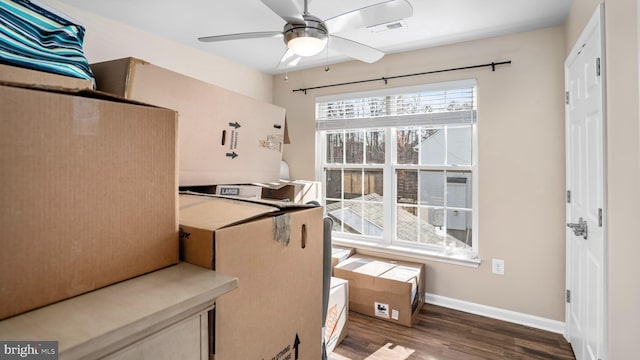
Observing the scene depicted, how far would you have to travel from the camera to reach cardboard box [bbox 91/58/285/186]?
120 cm

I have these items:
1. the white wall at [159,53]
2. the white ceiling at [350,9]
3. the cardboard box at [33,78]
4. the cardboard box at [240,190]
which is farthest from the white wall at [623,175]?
the white wall at [159,53]

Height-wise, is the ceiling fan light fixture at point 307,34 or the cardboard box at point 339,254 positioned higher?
the ceiling fan light fixture at point 307,34

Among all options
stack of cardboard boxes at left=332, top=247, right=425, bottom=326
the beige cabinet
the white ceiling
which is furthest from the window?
the beige cabinet

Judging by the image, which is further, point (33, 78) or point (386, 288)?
point (386, 288)

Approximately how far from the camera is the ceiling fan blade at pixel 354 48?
1997 mm

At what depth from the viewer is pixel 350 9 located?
2355 millimetres

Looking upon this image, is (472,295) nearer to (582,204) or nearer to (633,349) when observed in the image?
(582,204)

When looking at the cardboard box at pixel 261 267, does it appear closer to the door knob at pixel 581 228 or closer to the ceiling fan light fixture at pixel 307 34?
the ceiling fan light fixture at pixel 307 34

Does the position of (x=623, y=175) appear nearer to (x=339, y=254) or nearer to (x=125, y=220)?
(x=125, y=220)

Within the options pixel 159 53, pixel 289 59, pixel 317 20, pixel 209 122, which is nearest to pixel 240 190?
pixel 209 122

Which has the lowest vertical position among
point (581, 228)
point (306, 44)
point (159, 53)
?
point (581, 228)

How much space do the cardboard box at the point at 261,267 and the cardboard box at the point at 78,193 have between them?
0.11 metres

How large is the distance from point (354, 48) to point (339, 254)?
6.89ft

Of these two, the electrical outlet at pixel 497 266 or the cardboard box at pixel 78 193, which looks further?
the electrical outlet at pixel 497 266
